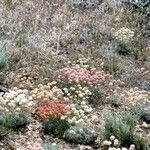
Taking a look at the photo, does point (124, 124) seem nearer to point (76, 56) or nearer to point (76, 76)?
point (76, 76)

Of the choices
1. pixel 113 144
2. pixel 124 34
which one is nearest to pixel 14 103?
pixel 113 144

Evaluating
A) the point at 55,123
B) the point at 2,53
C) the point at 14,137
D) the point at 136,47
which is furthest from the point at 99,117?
the point at 136,47

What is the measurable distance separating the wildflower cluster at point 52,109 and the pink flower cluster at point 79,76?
939 mm

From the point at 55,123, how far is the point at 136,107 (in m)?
1.44

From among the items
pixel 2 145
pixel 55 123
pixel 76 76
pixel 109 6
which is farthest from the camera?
pixel 109 6

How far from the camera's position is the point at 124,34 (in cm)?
999

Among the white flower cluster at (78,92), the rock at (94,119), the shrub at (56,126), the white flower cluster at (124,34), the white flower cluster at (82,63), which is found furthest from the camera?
the white flower cluster at (124,34)

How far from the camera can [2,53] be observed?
7883 millimetres

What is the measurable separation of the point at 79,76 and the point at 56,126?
154 centimetres

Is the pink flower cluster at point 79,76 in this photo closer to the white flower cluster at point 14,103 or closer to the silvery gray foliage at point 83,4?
the white flower cluster at point 14,103

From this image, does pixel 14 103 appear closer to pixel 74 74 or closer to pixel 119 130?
pixel 119 130

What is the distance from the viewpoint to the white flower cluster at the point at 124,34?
9.81 metres

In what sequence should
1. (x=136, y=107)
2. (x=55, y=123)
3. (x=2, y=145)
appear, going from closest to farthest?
1. (x=2, y=145)
2. (x=55, y=123)
3. (x=136, y=107)

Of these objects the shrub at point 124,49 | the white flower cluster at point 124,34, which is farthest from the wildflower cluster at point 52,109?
the white flower cluster at point 124,34
